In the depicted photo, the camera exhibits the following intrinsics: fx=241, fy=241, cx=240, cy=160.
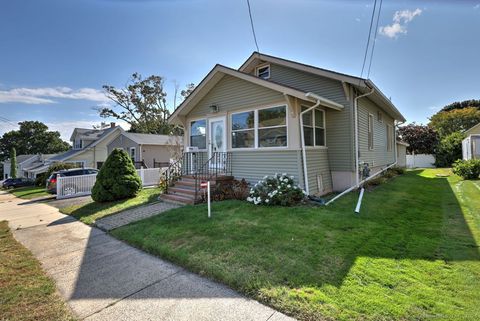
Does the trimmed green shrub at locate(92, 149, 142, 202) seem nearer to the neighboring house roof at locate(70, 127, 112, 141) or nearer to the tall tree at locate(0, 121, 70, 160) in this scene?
the neighboring house roof at locate(70, 127, 112, 141)

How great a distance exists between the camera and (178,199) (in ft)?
27.5

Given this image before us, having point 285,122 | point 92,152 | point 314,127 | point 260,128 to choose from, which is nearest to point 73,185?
point 260,128

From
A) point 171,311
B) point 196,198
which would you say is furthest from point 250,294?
point 196,198

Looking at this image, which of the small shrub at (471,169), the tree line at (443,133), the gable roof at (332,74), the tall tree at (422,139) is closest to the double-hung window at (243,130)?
the gable roof at (332,74)

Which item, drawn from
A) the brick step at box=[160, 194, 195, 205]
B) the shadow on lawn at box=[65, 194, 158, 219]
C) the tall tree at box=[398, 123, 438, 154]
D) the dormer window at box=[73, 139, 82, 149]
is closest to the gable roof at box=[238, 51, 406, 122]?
the brick step at box=[160, 194, 195, 205]

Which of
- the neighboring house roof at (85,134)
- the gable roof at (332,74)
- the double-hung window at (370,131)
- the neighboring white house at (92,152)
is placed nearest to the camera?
the gable roof at (332,74)

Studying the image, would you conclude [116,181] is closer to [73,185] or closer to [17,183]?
[73,185]

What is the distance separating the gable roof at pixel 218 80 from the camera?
7172 mm

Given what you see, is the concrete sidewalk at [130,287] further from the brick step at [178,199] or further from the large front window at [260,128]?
the large front window at [260,128]

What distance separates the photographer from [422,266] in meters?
3.48

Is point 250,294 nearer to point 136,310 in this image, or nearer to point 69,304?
point 136,310

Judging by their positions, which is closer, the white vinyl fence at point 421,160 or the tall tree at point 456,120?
the white vinyl fence at point 421,160

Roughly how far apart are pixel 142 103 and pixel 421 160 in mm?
36889

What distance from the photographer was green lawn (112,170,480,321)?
2637mm
